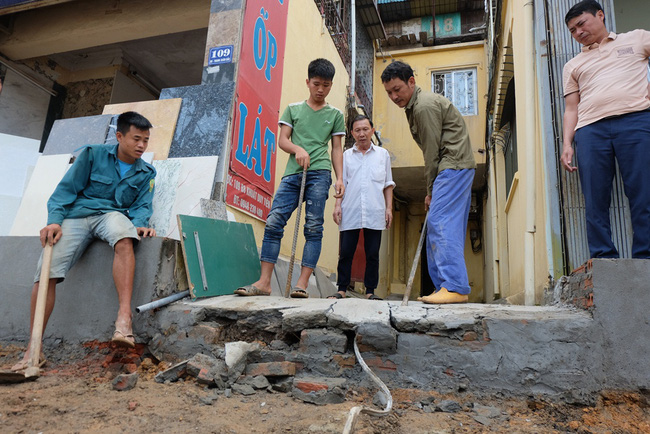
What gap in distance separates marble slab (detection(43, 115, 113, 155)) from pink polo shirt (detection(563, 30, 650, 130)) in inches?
144

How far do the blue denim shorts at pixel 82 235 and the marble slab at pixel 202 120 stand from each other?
127cm

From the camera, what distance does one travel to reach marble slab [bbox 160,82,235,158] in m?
3.81

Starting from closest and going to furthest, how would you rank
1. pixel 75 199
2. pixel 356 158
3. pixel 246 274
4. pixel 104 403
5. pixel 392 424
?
pixel 392 424 < pixel 104 403 < pixel 75 199 < pixel 246 274 < pixel 356 158

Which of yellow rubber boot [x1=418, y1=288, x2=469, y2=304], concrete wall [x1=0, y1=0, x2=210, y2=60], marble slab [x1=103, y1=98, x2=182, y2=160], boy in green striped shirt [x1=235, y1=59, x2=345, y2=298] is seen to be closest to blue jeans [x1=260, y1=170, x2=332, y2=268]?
boy in green striped shirt [x1=235, y1=59, x2=345, y2=298]

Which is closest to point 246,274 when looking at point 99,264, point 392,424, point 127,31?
point 99,264

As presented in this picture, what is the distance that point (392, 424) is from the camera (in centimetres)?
165

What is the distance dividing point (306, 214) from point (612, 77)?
1.96 metres

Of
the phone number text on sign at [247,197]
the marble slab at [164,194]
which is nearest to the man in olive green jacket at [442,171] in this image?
the phone number text on sign at [247,197]

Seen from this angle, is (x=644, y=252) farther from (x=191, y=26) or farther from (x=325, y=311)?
(x=191, y=26)

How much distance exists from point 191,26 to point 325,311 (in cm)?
445

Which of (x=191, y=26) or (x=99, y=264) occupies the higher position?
(x=191, y=26)

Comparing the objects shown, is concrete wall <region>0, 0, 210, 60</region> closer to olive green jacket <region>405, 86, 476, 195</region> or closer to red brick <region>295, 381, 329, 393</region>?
olive green jacket <region>405, 86, 476, 195</region>

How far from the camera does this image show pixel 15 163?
421 cm

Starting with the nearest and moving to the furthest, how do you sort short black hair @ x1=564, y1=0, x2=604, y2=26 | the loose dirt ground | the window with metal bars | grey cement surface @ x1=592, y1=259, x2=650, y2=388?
the loose dirt ground → grey cement surface @ x1=592, y1=259, x2=650, y2=388 → short black hair @ x1=564, y1=0, x2=604, y2=26 → the window with metal bars
